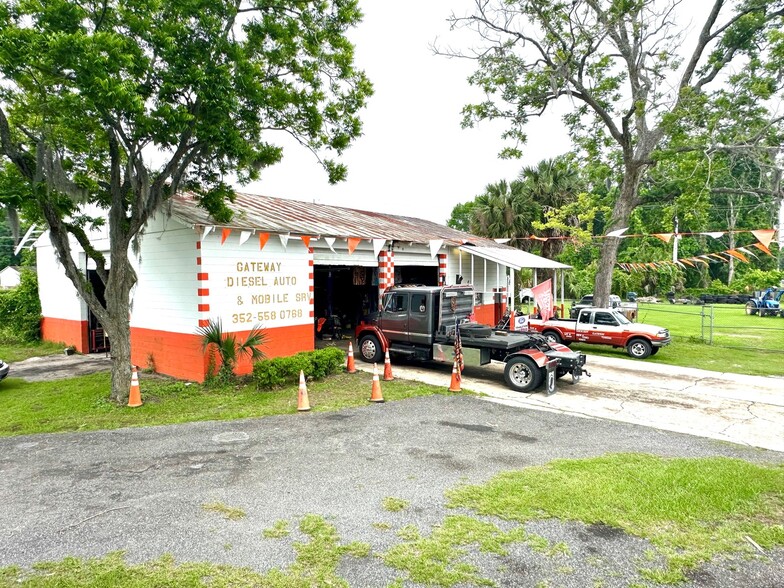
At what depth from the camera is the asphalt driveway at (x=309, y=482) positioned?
347 centimetres

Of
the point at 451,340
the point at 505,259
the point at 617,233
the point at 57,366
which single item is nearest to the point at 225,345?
the point at 451,340

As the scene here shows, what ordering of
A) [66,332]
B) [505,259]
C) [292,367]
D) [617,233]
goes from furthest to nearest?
[617,233] < [505,259] < [66,332] < [292,367]

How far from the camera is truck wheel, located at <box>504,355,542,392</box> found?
9.23 m

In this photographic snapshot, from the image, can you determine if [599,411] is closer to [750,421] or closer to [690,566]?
[750,421]

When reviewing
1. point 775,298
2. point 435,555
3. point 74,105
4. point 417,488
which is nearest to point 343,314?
point 74,105

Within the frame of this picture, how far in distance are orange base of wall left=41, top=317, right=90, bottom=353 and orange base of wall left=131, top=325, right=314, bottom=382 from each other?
3.53m

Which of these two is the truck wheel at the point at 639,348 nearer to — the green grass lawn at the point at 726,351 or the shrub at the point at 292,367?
the green grass lawn at the point at 726,351

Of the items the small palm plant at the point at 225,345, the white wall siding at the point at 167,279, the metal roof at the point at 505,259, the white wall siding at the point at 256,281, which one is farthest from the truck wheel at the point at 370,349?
the metal roof at the point at 505,259

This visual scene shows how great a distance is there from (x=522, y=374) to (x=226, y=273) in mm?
6795

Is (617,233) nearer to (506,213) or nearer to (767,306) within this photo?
(506,213)

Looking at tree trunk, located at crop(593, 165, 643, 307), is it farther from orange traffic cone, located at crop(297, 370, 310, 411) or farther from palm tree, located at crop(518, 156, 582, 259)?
orange traffic cone, located at crop(297, 370, 310, 411)

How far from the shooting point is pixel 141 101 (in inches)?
262

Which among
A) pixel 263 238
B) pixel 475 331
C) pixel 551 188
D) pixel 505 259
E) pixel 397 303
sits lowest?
pixel 475 331

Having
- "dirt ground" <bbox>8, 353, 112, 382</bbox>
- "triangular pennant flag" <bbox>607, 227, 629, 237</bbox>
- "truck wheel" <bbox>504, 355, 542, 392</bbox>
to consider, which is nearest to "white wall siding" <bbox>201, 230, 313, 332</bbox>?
"dirt ground" <bbox>8, 353, 112, 382</bbox>
